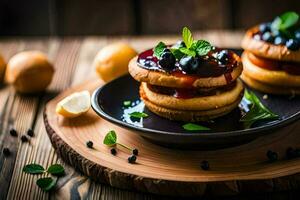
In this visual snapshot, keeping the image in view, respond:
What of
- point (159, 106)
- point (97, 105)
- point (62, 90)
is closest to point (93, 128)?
point (97, 105)

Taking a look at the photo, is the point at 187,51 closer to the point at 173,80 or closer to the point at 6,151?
the point at 173,80

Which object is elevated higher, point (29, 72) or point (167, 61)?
point (167, 61)

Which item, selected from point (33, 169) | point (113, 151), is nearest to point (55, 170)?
point (33, 169)

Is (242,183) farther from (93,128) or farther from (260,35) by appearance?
(260,35)

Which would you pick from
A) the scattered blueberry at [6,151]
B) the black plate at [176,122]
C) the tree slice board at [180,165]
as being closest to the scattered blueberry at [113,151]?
the tree slice board at [180,165]

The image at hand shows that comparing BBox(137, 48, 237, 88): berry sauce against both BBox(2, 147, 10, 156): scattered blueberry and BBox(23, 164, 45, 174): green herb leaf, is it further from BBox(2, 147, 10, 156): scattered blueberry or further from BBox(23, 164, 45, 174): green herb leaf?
BBox(2, 147, 10, 156): scattered blueberry

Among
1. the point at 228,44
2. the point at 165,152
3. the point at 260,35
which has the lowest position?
the point at 228,44

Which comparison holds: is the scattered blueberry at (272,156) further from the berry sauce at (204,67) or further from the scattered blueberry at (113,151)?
the scattered blueberry at (113,151)

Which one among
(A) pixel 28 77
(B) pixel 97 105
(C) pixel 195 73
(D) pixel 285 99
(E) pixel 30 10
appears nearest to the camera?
(C) pixel 195 73
